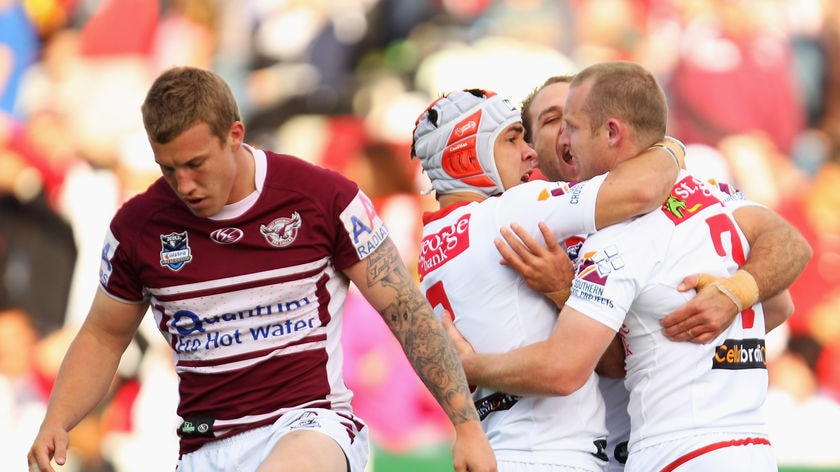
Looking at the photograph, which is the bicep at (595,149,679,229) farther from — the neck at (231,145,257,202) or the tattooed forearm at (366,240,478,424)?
the neck at (231,145,257,202)

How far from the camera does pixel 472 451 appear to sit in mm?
4383

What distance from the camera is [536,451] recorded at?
15.2 ft

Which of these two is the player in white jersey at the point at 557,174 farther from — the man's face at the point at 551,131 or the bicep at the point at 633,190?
the bicep at the point at 633,190

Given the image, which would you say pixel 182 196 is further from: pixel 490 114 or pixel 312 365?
pixel 490 114

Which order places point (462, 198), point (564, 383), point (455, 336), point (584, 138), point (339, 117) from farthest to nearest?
point (339, 117) → point (462, 198) → point (455, 336) → point (584, 138) → point (564, 383)

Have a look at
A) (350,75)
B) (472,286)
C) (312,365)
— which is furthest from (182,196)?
(350,75)

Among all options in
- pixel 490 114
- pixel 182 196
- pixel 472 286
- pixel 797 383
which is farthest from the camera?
pixel 797 383

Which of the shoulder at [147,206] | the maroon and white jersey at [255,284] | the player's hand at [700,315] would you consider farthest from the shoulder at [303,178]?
the player's hand at [700,315]

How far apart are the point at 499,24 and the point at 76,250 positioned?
4424mm

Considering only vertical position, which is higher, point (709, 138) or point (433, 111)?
point (433, 111)

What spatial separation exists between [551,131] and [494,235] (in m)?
0.73

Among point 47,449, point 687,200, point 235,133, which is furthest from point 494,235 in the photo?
point 47,449

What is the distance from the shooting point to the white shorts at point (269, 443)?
449 centimetres

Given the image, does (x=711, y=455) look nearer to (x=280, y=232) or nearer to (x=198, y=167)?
(x=280, y=232)
